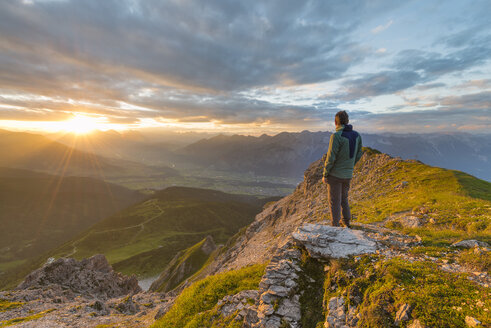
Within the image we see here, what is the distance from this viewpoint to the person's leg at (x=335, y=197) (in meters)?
12.4

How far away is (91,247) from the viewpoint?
15800 cm

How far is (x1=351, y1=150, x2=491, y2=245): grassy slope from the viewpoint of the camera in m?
12.5

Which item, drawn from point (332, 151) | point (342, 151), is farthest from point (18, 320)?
point (342, 151)

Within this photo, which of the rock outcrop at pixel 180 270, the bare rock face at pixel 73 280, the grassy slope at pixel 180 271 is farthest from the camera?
the rock outcrop at pixel 180 270

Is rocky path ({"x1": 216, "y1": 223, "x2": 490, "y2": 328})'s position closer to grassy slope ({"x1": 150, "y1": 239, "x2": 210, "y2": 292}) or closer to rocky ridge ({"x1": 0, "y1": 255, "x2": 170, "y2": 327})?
rocky ridge ({"x1": 0, "y1": 255, "x2": 170, "y2": 327})

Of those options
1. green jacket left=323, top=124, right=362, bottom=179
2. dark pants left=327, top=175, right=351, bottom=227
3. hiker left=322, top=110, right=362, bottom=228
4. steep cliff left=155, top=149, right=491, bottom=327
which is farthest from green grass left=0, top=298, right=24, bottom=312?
green jacket left=323, top=124, right=362, bottom=179

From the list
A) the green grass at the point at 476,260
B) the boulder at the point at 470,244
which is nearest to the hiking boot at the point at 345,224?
the boulder at the point at 470,244

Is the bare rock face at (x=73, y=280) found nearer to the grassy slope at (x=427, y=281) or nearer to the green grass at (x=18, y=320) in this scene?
the green grass at (x=18, y=320)

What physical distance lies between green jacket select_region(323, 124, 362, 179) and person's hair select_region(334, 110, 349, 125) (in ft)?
0.94

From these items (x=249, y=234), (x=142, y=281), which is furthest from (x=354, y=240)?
(x=142, y=281)

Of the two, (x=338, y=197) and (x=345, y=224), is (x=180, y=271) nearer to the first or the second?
(x=345, y=224)

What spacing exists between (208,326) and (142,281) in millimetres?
130030

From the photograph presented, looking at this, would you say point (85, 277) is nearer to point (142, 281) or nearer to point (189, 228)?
point (142, 281)

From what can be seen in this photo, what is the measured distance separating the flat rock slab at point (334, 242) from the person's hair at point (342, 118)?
6.21m
